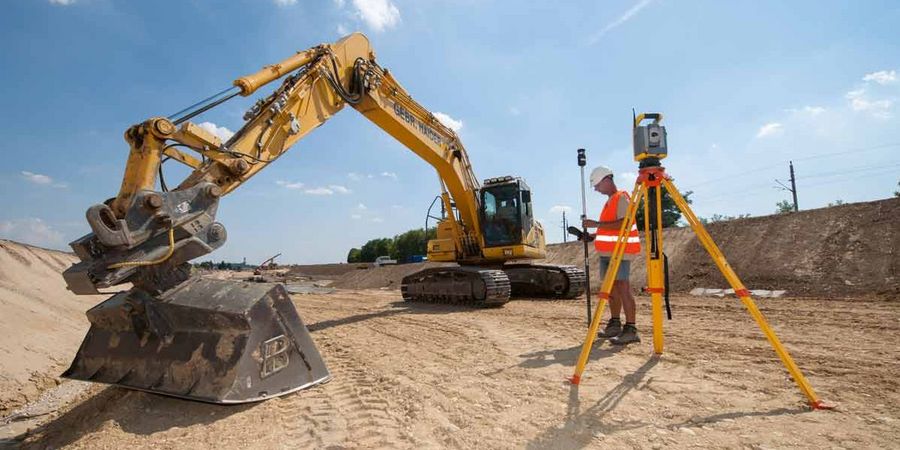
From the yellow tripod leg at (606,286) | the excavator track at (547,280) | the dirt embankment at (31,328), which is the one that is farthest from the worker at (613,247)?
the dirt embankment at (31,328)

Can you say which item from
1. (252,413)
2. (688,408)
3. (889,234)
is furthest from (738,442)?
(889,234)

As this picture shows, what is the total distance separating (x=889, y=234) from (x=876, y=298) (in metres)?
3.60

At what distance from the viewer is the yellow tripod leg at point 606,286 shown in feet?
11.6

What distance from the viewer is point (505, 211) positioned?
34.5 feet

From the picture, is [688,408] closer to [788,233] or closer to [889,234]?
[889,234]

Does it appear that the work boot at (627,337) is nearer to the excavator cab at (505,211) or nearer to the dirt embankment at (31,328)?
the excavator cab at (505,211)

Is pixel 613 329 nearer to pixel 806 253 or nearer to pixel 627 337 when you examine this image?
pixel 627 337

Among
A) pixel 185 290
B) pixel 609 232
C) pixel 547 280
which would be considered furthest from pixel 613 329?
pixel 547 280

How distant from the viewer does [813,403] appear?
285 centimetres

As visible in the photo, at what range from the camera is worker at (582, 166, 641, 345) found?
489 cm

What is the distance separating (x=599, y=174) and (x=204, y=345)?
4.40 metres

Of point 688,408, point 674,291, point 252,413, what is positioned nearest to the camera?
point 688,408

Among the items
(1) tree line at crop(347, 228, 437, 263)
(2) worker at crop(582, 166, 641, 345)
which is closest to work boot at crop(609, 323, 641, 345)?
(2) worker at crop(582, 166, 641, 345)

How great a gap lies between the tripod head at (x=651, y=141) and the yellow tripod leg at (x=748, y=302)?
0.89ft
